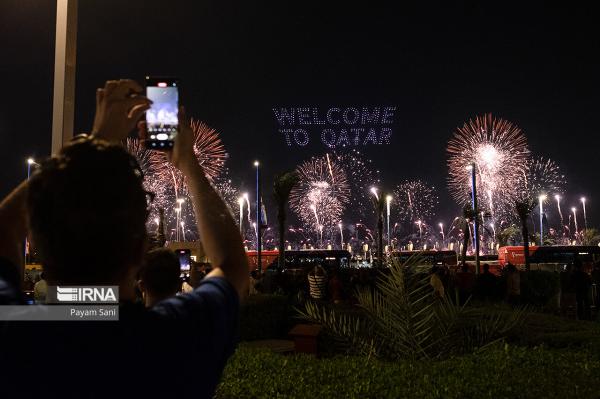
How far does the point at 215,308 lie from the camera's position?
1.49 metres

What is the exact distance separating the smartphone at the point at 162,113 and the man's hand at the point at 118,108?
0.09 meters

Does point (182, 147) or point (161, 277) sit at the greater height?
point (182, 147)

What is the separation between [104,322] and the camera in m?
1.36

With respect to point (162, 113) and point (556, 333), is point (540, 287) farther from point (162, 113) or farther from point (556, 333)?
point (162, 113)

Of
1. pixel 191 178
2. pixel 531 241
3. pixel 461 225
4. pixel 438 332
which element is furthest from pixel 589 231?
pixel 191 178

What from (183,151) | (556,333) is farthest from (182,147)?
(556,333)

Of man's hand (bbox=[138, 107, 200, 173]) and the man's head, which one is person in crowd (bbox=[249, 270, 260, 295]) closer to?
the man's head

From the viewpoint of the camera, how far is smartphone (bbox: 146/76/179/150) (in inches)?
80.8

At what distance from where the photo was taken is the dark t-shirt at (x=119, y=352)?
1.29 meters

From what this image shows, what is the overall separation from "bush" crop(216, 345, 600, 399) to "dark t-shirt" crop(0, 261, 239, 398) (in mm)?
3429

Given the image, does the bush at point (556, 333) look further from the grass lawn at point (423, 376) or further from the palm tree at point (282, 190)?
the palm tree at point (282, 190)

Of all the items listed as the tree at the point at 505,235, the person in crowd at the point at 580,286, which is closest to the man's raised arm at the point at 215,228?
the person in crowd at the point at 580,286

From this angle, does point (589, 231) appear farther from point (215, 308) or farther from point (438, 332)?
point (215, 308)

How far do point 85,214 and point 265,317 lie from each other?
37.1 feet
